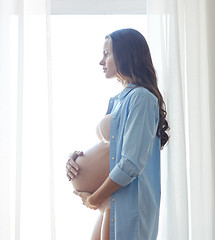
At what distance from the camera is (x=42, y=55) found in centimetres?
178

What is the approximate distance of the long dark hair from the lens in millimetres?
1558

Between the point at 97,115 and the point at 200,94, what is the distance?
54 cm

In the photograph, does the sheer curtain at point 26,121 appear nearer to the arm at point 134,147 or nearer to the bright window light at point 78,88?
the bright window light at point 78,88

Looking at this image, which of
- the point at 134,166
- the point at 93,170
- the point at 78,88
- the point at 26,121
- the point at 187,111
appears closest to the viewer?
the point at 134,166

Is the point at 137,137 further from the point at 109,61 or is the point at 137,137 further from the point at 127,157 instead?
Result: the point at 109,61

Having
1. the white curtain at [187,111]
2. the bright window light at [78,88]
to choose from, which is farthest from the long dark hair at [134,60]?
the bright window light at [78,88]

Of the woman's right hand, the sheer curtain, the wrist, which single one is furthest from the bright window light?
the wrist

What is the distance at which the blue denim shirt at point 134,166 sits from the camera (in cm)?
139

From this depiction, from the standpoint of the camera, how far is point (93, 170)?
59.5 inches

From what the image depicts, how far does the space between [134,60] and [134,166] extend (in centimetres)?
44

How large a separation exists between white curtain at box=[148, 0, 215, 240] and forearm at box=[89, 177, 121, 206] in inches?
17.6

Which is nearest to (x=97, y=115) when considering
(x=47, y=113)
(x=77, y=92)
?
(x=77, y=92)

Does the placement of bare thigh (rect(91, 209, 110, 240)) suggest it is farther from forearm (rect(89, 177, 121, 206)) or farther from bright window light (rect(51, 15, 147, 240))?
bright window light (rect(51, 15, 147, 240))

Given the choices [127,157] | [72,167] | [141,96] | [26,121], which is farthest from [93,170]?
[26,121]
